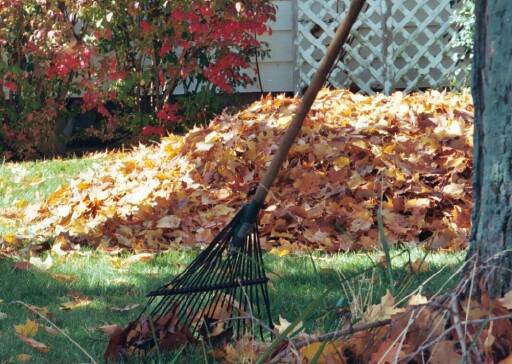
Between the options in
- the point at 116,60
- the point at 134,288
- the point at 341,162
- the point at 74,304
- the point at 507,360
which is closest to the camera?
the point at 507,360

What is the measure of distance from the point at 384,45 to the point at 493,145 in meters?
7.42

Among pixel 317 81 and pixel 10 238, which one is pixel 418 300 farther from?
pixel 10 238

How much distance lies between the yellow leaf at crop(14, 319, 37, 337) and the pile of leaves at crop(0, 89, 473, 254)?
1.47 metres

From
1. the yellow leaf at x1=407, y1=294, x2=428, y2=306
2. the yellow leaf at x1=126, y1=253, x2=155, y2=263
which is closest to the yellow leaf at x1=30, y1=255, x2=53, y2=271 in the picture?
the yellow leaf at x1=126, y1=253, x2=155, y2=263

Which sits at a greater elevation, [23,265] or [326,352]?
[326,352]

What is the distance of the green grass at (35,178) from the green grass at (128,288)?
6.15 ft

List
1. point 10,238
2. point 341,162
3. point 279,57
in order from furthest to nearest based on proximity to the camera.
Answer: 1. point 279,57
2. point 341,162
3. point 10,238

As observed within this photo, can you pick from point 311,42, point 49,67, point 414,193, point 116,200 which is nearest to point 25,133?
point 49,67

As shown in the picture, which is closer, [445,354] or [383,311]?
[445,354]

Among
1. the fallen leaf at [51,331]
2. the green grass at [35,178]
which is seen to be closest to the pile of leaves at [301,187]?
the green grass at [35,178]

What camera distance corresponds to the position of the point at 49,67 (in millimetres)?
8148

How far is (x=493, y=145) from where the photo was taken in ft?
6.11

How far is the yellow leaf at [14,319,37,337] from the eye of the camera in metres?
2.73

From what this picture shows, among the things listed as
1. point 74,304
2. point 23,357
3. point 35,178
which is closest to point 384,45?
point 35,178
